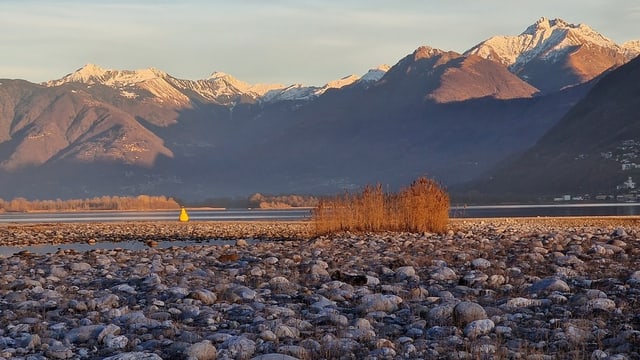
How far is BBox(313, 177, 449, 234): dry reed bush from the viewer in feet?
120

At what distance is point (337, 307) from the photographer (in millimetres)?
14328

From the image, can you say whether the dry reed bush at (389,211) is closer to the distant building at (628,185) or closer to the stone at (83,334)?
the stone at (83,334)

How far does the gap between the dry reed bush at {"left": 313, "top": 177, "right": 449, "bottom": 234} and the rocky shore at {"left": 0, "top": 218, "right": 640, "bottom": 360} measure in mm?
12632

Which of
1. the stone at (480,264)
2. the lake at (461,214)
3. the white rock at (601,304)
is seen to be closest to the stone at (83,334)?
the white rock at (601,304)

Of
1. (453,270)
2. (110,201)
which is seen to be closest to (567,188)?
(110,201)

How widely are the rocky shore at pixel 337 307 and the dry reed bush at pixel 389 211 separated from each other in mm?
12632

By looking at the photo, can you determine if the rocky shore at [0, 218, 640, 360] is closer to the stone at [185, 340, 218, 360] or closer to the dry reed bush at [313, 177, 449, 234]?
the stone at [185, 340, 218, 360]

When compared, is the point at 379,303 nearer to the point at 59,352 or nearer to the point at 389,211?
the point at 59,352

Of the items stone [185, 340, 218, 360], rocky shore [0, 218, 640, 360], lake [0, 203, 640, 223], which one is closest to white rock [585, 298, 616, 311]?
rocky shore [0, 218, 640, 360]

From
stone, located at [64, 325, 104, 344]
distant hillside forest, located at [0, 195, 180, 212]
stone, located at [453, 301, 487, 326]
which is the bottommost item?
stone, located at [64, 325, 104, 344]

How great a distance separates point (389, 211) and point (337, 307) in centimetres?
2311

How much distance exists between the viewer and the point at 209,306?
48.1ft

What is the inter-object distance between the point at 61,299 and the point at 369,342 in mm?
6237

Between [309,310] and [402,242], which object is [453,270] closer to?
[309,310]
